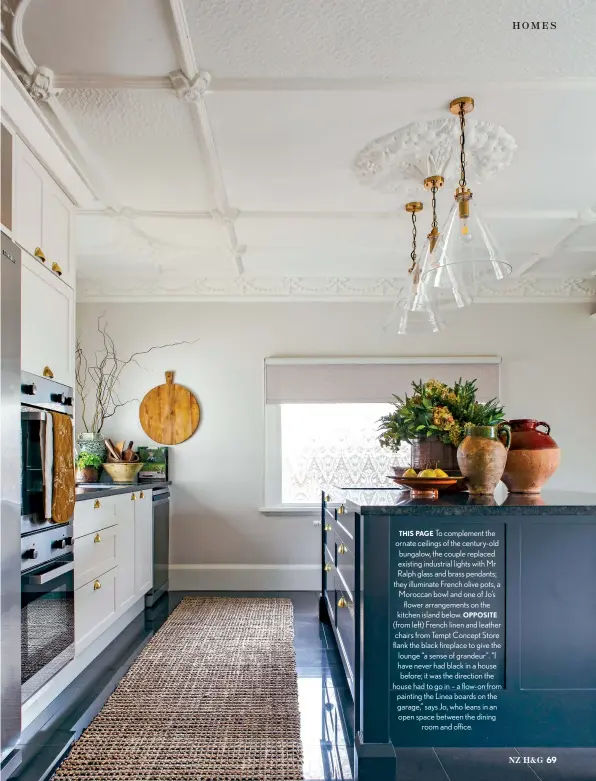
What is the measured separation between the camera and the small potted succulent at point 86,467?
4.58 metres

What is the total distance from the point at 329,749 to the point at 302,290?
3.59 m

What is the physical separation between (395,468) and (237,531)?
2158 mm

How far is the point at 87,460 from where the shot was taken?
182 inches

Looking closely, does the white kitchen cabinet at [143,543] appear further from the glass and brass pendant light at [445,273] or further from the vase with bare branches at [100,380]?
the glass and brass pendant light at [445,273]

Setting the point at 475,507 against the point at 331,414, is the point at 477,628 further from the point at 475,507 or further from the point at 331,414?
the point at 331,414

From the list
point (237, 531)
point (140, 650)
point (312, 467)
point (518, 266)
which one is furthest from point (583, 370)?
point (140, 650)

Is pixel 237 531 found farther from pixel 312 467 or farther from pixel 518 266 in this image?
pixel 518 266

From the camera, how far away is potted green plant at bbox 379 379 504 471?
267 cm

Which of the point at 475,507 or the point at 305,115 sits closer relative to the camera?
the point at 475,507

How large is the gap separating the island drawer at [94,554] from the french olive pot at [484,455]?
6.09 feet

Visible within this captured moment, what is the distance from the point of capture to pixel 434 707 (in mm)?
1997

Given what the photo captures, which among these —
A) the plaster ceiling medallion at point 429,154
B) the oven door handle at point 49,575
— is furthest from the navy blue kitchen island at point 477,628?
the plaster ceiling medallion at point 429,154

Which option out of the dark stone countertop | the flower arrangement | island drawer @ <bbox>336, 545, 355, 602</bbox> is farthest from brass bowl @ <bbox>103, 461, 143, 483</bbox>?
the dark stone countertop

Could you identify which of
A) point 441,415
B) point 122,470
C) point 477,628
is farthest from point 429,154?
point 122,470
